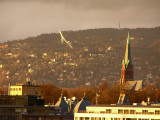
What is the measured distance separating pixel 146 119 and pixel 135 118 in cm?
336

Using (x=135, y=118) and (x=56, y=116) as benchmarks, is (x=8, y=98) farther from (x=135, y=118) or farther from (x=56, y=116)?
(x=135, y=118)

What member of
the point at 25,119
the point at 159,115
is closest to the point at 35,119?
the point at 25,119

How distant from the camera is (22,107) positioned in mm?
157750

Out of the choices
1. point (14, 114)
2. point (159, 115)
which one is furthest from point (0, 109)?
point (159, 115)

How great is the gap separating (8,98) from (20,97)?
3.08 m

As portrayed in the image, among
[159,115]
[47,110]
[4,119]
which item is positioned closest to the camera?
[4,119]

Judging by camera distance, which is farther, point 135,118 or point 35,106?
point 135,118

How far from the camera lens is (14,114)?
500 ft

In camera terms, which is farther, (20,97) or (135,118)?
(135,118)

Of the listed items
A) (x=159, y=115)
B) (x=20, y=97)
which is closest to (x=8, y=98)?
(x=20, y=97)

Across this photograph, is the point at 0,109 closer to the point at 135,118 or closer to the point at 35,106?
the point at 35,106

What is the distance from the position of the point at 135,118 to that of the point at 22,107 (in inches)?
1930

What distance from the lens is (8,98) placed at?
163m

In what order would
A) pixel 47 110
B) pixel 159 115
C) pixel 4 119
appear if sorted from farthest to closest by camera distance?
pixel 159 115
pixel 47 110
pixel 4 119
